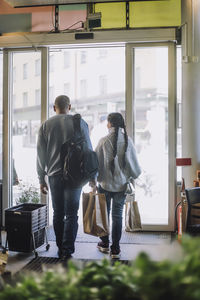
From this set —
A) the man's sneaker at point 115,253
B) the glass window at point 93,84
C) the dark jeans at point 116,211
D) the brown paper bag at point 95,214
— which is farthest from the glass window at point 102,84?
the man's sneaker at point 115,253

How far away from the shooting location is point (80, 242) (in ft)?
14.8

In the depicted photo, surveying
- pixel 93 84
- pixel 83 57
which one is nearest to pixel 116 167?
pixel 93 84

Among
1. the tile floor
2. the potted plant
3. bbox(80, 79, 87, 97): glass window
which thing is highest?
bbox(80, 79, 87, 97): glass window

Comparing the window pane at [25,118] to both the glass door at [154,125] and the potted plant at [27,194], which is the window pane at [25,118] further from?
the glass door at [154,125]

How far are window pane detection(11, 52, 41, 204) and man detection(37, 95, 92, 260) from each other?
1606mm

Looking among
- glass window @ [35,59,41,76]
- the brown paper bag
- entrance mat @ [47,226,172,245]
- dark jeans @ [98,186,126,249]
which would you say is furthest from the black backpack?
glass window @ [35,59,41,76]

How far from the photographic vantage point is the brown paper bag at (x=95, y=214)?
3645 mm

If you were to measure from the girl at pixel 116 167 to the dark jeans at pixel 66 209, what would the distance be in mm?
304

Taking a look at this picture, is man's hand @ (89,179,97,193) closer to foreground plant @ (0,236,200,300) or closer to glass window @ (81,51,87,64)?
glass window @ (81,51,87,64)

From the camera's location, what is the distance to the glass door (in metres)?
4.88

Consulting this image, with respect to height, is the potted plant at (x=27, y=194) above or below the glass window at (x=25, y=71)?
below

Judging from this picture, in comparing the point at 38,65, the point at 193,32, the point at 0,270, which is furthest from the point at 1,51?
the point at 0,270

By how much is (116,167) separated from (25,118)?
2030 mm

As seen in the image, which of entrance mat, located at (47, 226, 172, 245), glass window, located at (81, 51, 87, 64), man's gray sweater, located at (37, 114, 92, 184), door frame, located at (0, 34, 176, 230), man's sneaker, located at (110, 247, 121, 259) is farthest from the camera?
glass window, located at (81, 51, 87, 64)
